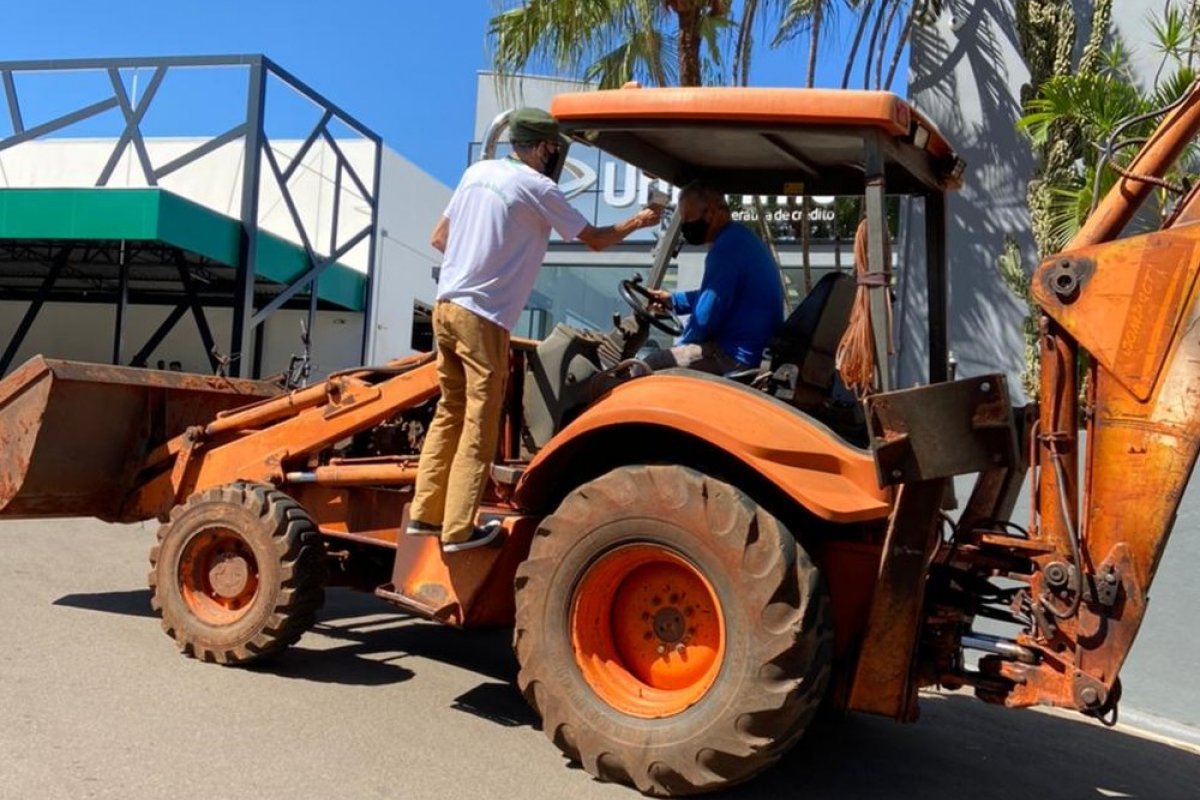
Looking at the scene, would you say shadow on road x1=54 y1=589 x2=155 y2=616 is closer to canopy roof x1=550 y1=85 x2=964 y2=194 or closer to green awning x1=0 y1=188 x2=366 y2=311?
canopy roof x1=550 y1=85 x2=964 y2=194

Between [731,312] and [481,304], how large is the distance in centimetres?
105

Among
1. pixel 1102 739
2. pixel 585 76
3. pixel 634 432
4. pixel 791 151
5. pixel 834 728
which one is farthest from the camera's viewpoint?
pixel 585 76

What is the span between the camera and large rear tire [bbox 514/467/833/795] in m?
3.57

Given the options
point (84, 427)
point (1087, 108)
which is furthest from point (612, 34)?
point (84, 427)

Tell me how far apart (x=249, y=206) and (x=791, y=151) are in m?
15.0

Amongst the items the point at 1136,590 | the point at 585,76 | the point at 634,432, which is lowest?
the point at 1136,590

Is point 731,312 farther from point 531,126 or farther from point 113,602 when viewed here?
point 113,602

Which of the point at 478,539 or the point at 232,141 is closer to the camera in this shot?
the point at 478,539

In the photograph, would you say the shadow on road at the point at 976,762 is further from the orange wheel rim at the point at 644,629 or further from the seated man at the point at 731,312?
the seated man at the point at 731,312

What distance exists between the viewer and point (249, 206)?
1784 centimetres

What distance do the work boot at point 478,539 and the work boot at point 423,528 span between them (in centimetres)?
13

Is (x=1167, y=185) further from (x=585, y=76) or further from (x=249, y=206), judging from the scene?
(x=249, y=206)

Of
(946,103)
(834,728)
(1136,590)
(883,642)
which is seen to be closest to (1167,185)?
(1136,590)

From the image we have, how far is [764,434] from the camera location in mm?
3760
